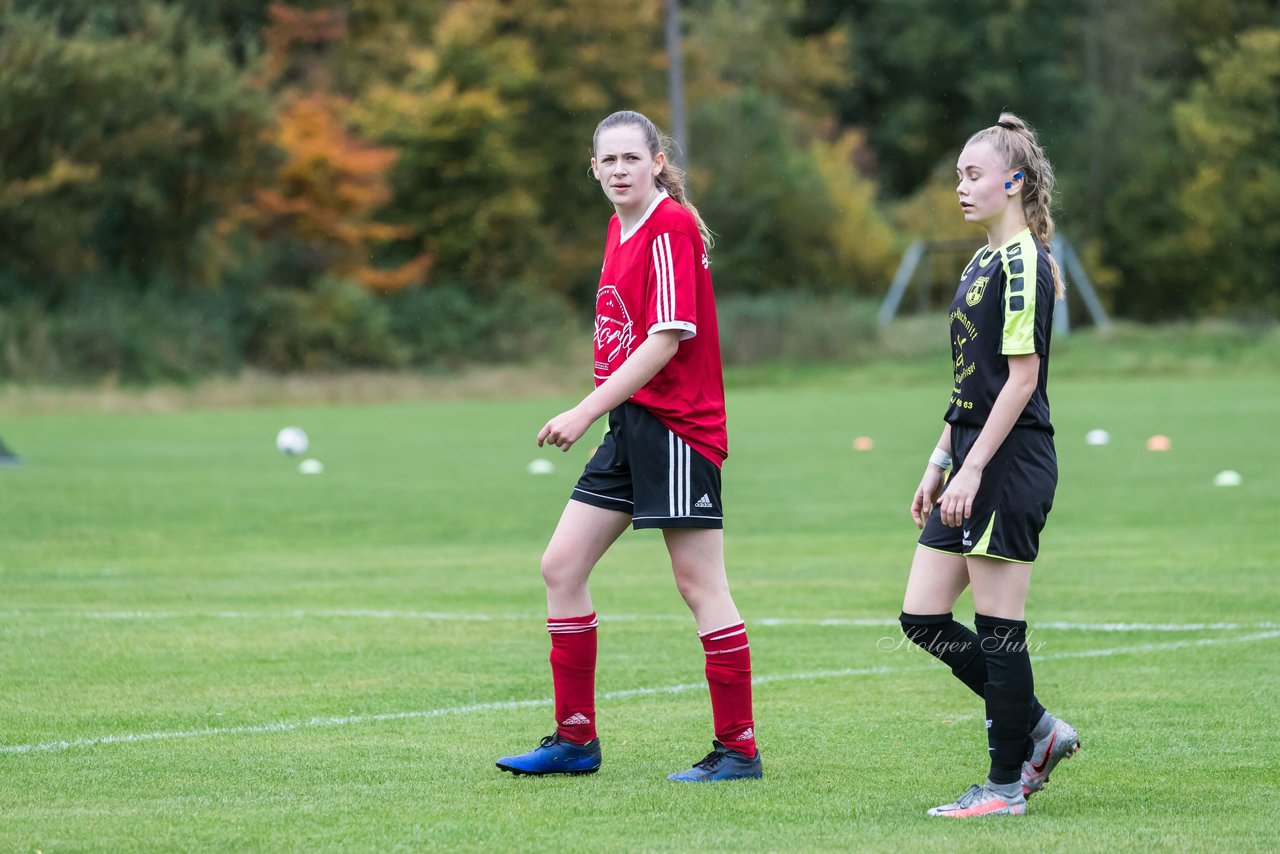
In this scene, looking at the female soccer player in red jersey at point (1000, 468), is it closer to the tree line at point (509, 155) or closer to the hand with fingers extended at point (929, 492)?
the hand with fingers extended at point (929, 492)

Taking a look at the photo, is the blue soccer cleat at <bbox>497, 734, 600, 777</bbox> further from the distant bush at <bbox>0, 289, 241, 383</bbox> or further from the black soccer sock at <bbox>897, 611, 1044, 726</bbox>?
the distant bush at <bbox>0, 289, 241, 383</bbox>

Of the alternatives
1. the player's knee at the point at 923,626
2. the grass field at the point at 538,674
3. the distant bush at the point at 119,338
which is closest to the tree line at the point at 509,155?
the distant bush at the point at 119,338

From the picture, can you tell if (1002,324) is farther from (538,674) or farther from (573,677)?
(538,674)

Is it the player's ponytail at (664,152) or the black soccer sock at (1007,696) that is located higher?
the player's ponytail at (664,152)

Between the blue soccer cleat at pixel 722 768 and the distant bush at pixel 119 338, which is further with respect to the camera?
the distant bush at pixel 119 338

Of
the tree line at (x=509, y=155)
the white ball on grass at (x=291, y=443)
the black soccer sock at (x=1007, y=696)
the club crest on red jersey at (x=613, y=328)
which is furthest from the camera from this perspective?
the tree line at (x=509, y=155)

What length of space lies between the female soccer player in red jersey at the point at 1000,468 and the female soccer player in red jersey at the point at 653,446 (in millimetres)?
646

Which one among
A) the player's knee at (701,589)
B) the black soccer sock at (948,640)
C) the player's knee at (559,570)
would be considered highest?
the player's knee at (559,570)

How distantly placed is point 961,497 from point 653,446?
100cm

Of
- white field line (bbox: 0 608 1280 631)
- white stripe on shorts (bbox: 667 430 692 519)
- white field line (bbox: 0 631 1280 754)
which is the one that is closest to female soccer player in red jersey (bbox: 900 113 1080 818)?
white stripe on shorts (bbox: 667 430 692 519)

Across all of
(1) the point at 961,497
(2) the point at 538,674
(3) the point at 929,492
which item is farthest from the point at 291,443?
(1) the point at 961,497

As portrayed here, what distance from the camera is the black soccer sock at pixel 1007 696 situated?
509 centimetres

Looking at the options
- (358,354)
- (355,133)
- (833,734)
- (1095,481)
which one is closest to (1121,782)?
(833,734)

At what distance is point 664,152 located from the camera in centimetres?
566
